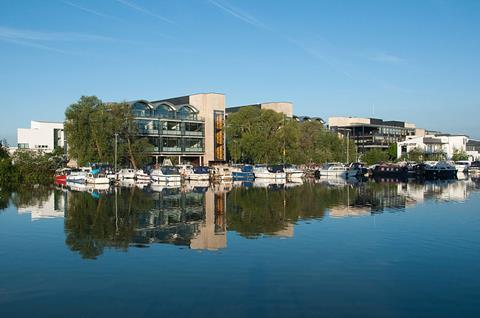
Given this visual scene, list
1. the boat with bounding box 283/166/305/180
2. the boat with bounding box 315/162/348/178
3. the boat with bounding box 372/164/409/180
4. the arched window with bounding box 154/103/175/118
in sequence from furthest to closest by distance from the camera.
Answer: the arched window with bounding box 154/103/175/118 → the boat with bounding box 372/164/409/180 → the boat with bounding box 315/162/348/178 → the boat with bounding box 283/166/305/180

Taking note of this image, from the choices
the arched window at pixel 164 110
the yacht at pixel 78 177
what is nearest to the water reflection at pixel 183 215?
the yacht at pixel 78 177

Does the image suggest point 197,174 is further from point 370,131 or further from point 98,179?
point 370,131

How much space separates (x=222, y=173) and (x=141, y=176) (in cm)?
1411

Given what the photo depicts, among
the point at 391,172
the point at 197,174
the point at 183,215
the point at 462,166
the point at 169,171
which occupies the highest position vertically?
the point at 462,166

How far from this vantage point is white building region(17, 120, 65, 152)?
116 metres

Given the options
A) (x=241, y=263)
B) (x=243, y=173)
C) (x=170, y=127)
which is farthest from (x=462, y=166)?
(x=241, y=263)

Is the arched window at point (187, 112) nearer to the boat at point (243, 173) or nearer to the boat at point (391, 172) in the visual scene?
the boat at point (243, 173)

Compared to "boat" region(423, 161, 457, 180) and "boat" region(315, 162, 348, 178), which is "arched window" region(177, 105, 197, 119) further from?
"boat" region(423, 161, 457, 180)

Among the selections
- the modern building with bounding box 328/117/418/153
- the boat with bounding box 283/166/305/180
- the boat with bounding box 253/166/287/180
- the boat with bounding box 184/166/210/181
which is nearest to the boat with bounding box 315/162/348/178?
the boat with bounding box 283/166/305/180

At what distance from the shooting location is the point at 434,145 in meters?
137

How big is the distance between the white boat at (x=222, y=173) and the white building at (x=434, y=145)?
63.5 m

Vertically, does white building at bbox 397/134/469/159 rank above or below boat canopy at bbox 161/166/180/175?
above

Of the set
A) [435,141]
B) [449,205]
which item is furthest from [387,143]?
[449,205]

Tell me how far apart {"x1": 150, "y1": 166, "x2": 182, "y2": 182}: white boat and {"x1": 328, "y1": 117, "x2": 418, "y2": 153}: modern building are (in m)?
78.1
